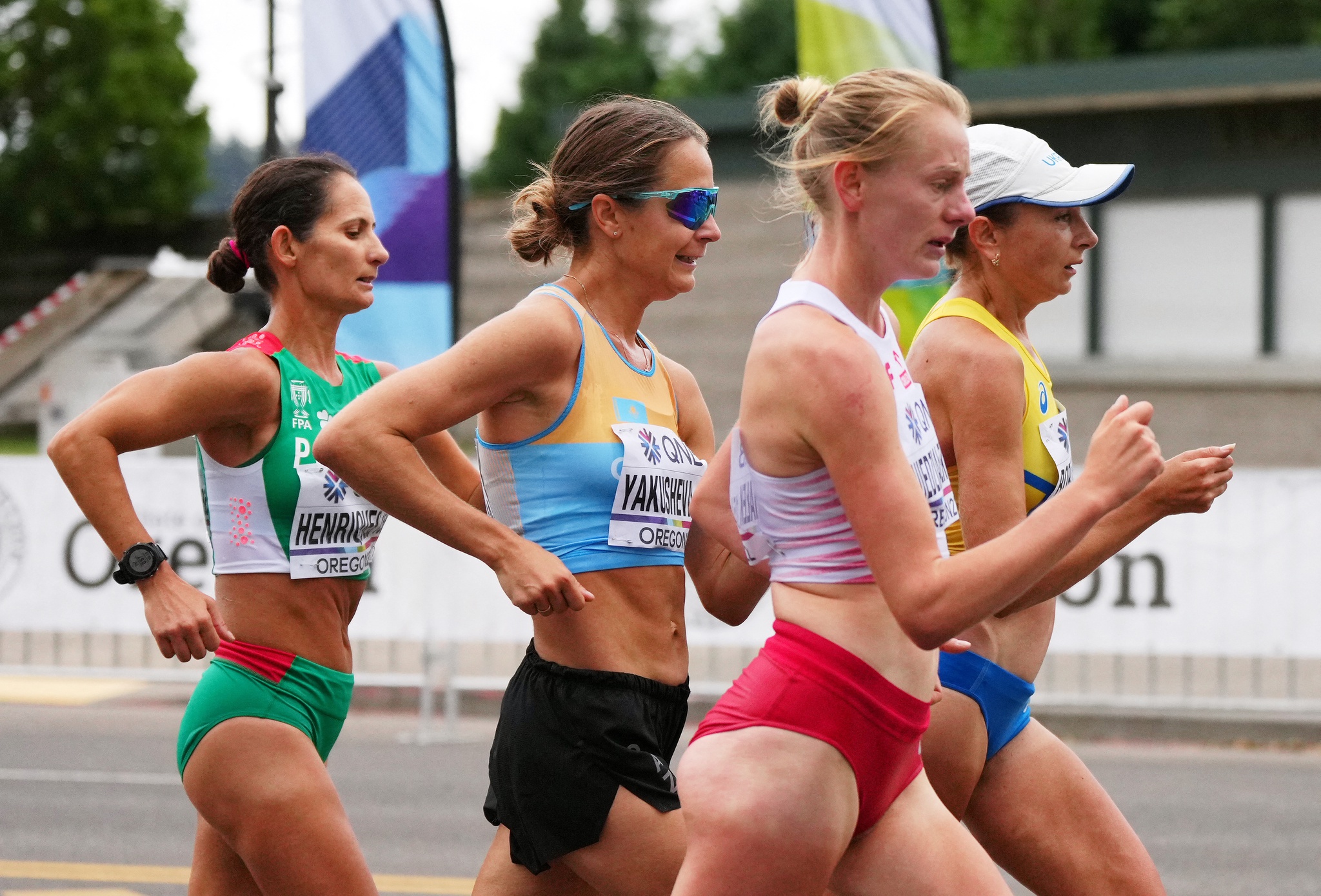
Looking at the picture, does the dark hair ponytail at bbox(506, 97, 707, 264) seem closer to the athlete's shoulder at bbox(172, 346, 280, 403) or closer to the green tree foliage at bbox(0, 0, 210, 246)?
the athlete's shoulder at bbox(172, 346, 280, 403)

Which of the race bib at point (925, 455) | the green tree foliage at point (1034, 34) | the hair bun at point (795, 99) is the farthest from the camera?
A: the green tree foliage at point (1034, 34)

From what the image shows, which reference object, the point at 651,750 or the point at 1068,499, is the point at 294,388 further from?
the point at 1068,499

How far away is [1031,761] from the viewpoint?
128 inches

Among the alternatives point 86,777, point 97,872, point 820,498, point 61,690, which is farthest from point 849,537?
point 61,690

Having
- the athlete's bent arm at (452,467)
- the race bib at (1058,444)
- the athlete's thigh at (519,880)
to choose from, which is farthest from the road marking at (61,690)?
the race bib at (1058,444)

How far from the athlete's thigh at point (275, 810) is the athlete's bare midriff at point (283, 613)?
0.19 metres

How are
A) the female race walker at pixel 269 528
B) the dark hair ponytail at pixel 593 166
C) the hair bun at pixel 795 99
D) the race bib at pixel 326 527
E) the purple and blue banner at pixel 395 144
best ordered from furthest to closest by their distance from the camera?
1. the purple and blue banner at pixel 395 144
2. the race bib at pixel 326 527
3. the female race walker at pixel 269 528
4. the dark hair ponytail at pixel 593 166
5. the hair bun at pixel 795 99

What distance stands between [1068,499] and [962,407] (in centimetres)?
85

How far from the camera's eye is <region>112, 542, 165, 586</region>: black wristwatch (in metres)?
3.25

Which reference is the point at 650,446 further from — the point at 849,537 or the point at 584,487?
the point at 849,537

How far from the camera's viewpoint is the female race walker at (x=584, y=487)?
282cm

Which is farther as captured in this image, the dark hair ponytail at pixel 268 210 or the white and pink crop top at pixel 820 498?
the dark hair ponytail at pixel 268 210

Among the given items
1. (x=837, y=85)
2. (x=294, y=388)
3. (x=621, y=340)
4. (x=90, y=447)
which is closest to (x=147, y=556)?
(x=90, y=447)

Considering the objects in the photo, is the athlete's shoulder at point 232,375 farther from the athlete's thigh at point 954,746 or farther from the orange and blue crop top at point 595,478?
the athlete's thigh at point 954,746
